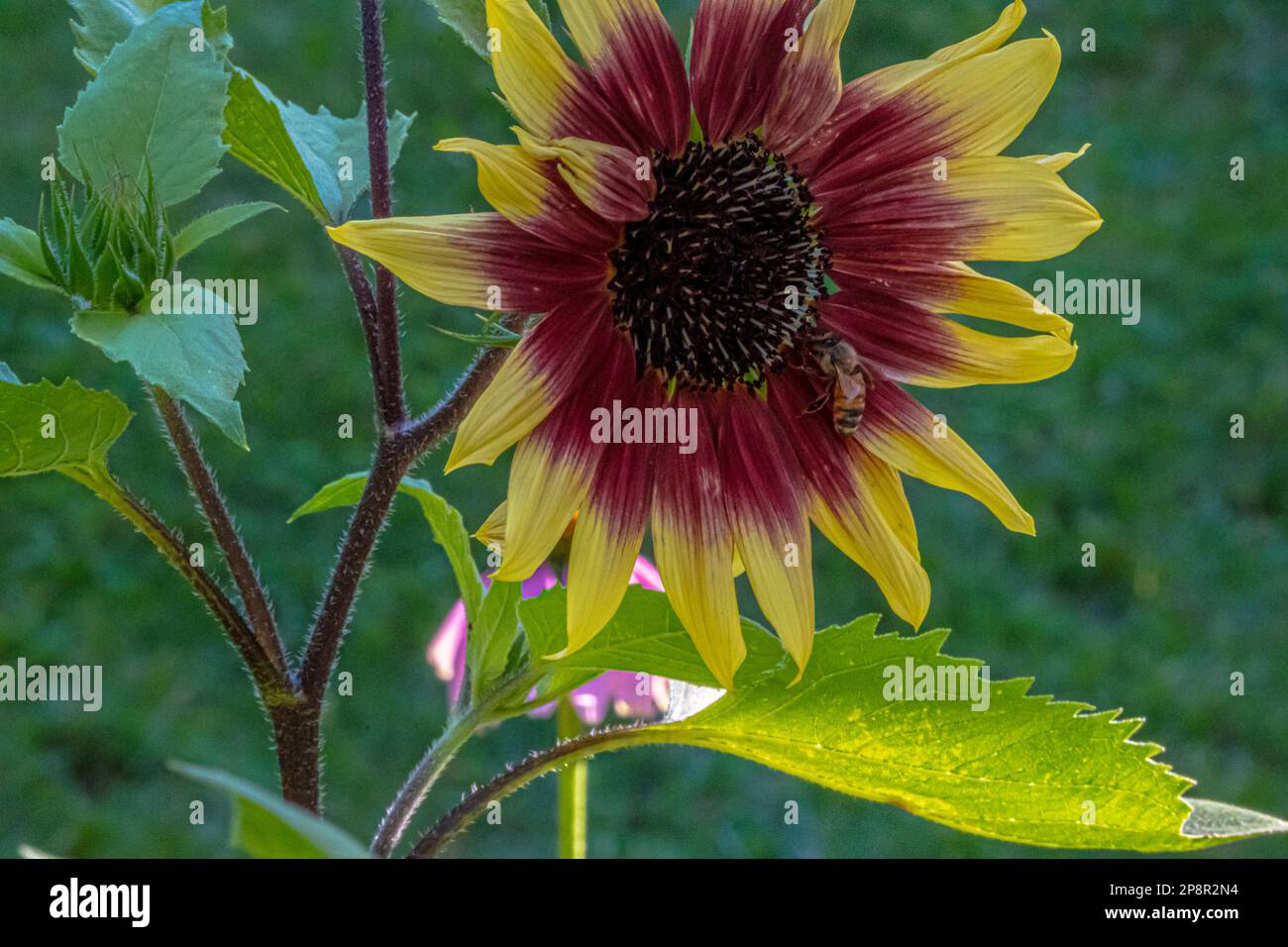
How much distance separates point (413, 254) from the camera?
645 millimetres

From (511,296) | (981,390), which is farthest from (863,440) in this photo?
(981,390)

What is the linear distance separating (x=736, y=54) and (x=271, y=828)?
0.46 meters

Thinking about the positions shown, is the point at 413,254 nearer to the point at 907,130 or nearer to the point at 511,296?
the point at 511,296

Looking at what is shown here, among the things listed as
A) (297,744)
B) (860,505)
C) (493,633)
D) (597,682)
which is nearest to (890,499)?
(860,505)

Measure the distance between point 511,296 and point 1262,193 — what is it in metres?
3.23

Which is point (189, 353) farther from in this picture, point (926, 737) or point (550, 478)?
point (926, 737)

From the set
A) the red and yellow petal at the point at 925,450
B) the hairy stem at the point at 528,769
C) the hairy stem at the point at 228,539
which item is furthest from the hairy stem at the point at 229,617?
the red and yellow petal at the point at 925,450

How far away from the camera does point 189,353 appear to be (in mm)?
629

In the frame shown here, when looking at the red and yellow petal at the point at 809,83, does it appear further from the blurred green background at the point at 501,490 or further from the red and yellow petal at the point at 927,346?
the blurred green background at the point at 501,490

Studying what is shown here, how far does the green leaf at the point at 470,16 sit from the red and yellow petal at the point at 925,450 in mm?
262

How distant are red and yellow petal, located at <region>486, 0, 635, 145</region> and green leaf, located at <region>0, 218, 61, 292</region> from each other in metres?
0.24

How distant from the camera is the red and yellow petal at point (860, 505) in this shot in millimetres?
745

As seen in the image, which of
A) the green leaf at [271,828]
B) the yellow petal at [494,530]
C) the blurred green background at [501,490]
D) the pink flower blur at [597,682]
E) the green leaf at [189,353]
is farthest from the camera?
the blurred green background at [501,490]

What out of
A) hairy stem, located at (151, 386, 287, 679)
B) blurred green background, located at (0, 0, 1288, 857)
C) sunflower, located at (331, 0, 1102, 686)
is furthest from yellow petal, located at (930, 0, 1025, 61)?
blurred green background, located at (0, 0, 1288, 857)
